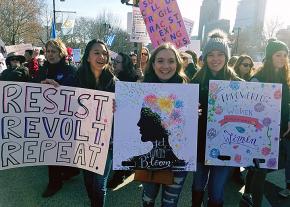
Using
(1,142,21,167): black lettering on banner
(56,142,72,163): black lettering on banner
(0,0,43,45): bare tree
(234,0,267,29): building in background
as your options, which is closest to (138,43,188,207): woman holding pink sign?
(56,142,72,163): black lettering on banner

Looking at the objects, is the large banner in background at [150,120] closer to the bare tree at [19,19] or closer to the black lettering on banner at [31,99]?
the black lettering on banner at [31,99]

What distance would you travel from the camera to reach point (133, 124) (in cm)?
279

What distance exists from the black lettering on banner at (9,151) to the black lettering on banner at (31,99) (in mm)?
336

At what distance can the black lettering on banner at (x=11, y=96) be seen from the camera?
2.98m

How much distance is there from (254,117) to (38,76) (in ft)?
8.33

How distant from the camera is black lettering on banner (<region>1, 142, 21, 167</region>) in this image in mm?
3045

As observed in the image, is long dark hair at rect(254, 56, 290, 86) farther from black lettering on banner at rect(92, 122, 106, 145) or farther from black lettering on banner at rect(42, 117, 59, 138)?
black lettering on banner at rect(42, 117, 59, 138)

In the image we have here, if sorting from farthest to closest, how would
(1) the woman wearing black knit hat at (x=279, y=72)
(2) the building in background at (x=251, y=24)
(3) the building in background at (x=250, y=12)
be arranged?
(3) the building in background at (x=250, y=12) < (2) the building in background at (x=251, y=24) < (1) the woman wearing black knit hat at (x=279, y=72)

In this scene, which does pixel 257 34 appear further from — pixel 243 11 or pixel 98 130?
pixel 98 130

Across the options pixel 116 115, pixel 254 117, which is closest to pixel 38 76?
pixel 116 115

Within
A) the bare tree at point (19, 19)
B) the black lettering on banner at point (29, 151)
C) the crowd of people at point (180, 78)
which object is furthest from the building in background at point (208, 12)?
the black lettering on banner at point (29, 151)

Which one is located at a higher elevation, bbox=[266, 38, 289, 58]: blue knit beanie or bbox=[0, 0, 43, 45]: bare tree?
bbox=[0, 0, 43, 45]: bare tree

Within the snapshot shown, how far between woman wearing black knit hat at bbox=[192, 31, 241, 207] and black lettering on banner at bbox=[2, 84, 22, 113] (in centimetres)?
160

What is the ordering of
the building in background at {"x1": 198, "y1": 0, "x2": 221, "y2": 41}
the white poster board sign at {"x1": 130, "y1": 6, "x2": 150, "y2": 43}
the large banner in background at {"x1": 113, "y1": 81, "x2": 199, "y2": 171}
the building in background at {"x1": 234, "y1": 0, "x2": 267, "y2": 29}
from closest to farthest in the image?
1. the large banner in background at {"x1": 113, "y1": 81, "x2": 199, "y2": 171}
2. the white poster board sign at {"x1": 130, "y1": 6, "x2": 150, "y2": 43}
3. the building in background at {"x1": 234, "y1": 0, "x2": 267, "y2": 29}
4. the building in background at {"x1": 198, "y1": 0, "x2": 221, "y2": 41}
